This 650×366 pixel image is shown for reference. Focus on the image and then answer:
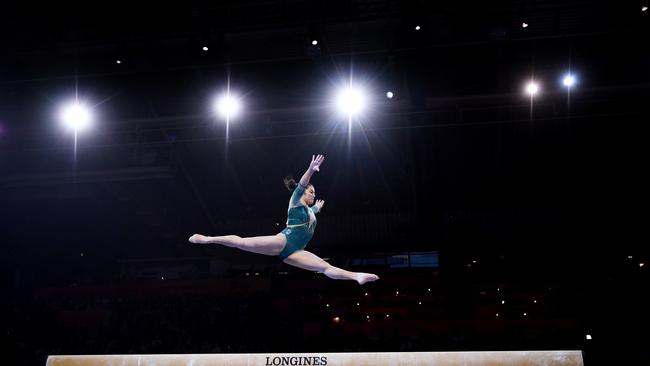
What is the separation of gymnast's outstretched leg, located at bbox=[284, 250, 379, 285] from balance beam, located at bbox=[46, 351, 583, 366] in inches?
38.5

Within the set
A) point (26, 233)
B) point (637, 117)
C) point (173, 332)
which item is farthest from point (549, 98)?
point (26, 233)

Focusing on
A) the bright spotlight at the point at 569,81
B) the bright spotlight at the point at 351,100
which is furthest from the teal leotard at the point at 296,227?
the bright spotlight at the point at 569,81

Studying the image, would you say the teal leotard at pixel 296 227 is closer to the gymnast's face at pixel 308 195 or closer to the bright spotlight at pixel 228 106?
the gymnast's face at pixel 308 195

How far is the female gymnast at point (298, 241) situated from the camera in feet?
21.0

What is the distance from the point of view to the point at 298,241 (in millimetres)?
6730

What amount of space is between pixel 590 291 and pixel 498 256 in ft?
10.4

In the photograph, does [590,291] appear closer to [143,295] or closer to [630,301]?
[630,301]

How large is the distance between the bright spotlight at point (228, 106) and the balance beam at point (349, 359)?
574 centimetres

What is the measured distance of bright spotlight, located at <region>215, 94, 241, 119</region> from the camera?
11.2 meters


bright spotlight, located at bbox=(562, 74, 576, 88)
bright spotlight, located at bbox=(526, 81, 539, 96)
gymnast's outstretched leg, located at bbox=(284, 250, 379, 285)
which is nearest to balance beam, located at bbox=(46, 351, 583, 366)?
Result: gymnast's outstretched leg, located at bbox=(284, 250, 379, 285)

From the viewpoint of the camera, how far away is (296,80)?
11.5 m

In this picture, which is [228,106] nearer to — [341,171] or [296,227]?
[341,171]

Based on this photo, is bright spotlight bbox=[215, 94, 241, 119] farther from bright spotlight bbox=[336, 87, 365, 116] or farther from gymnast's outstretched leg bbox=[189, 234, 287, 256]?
gymnast's outstretched leg bbox=[189, 234, 287, 256]

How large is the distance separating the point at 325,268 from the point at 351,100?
524 cm
